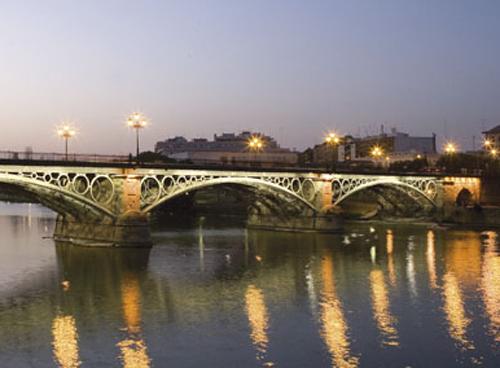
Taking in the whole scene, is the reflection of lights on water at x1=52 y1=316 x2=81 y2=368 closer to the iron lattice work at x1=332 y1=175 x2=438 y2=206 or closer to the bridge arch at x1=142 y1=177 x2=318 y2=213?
the bridge arch at x1=142 y1=177 x2=318 y2=213

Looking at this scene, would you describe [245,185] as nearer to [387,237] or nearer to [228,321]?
[387,237]

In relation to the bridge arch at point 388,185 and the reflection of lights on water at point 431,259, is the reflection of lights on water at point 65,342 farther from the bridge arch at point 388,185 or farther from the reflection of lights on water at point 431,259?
the bridge arch at point 388,185

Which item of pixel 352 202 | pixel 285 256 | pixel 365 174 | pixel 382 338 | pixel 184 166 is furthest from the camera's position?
pixel 352 202

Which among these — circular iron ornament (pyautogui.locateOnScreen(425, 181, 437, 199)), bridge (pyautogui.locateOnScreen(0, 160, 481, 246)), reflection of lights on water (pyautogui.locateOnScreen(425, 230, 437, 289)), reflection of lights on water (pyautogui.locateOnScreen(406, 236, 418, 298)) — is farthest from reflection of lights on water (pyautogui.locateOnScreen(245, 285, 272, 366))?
circular iron ornament (pyautogui.locateOnScreen(425, 181, 437, 199))

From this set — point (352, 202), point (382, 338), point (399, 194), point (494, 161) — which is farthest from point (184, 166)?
point (494, 161)

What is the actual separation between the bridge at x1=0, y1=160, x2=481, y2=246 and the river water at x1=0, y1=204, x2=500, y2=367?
2.81 metres

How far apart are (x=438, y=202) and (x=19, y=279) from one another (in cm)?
6855

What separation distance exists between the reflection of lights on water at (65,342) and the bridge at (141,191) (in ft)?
74.6

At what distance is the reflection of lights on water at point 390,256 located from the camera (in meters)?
45.0

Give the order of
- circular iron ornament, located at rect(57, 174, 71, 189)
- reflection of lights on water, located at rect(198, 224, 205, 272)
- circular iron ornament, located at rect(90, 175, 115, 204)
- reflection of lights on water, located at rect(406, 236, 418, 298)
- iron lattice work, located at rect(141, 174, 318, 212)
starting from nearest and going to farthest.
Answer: reflection of lights on water, located at rect(406, 236, 418, 298)
reflection of lights on water, located at rect(198, 224, 205, 272)
circular iron ornament, located at rect(57, 174, 71, 189)
circular iron ornament, located at rect(90, 175, 115, 204)
iron lattice work, located at rect(141, 174, 318, 212)

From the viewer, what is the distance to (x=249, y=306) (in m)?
35.0

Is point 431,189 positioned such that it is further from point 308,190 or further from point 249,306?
point 249,306

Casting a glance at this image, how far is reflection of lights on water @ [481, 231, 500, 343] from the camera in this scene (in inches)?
1219

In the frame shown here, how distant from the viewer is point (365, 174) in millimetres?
86500
